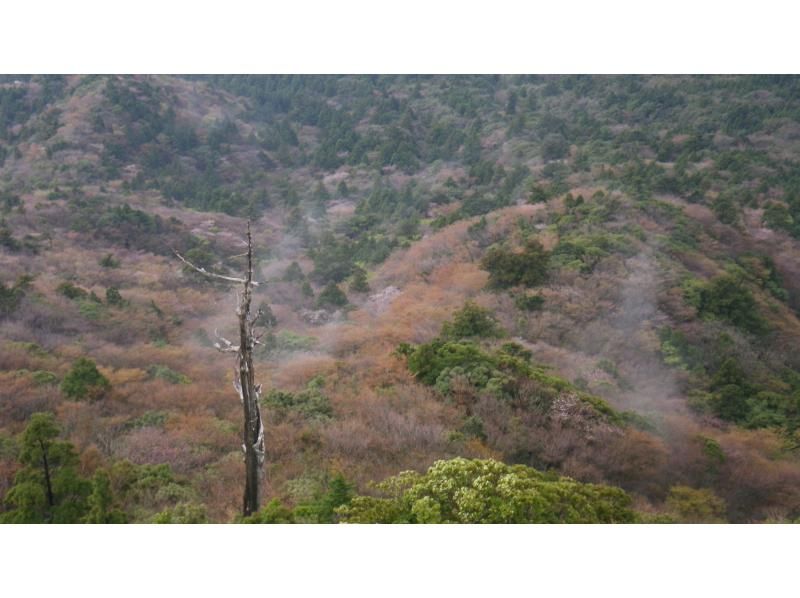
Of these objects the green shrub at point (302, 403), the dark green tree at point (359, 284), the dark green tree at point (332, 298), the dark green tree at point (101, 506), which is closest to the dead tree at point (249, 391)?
the dark green tree at point (101, 506)

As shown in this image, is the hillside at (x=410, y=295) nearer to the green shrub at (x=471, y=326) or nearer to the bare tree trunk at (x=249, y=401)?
the green shrub at (x=471, y=326)

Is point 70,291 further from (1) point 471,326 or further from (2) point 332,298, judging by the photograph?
(1) point 471,326

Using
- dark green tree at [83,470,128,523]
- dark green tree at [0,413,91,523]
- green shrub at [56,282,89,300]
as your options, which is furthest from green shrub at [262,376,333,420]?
green shrub at [56,282,89,300]

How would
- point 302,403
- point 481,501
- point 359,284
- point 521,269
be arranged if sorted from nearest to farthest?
point 481,501 < point 302,403 < point 521,269 < point 359,284

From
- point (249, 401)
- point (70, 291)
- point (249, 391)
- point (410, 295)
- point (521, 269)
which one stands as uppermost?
point (521, 269)

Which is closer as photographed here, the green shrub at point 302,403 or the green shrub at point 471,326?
the green shrub at point 302,403

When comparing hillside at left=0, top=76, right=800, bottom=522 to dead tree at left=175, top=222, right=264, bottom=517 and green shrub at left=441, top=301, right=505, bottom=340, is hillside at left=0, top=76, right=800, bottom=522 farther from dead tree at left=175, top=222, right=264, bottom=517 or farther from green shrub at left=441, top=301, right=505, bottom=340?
dead tree at left=175, top=222, right=264, bottom=517

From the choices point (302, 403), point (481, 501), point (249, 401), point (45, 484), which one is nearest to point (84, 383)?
point (45, 484)
